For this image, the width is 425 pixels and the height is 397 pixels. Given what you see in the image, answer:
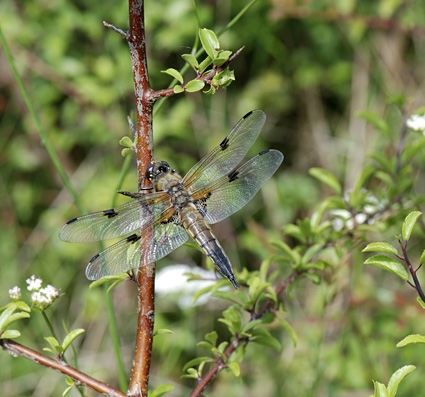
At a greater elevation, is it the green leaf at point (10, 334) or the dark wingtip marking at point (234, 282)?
the dark wingtip marking at point (234, 282)

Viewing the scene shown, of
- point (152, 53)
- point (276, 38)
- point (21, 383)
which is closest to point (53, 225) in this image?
point (21, 383)

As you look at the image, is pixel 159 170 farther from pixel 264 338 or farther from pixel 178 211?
pixel 264 338

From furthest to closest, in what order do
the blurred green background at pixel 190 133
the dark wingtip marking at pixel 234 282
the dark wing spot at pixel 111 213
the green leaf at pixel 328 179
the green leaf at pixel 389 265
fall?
the blurred green background at pixel 190 133 → the green leaf at pixel 328 179 → the dark wing spot at pixel 111 213 → the dark wingtip marking at pixel 234 282 → the green leaf at pixel 389 265

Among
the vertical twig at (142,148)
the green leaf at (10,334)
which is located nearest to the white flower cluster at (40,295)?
the green leaf at (10,334)

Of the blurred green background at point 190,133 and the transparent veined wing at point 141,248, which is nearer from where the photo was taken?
the transparent veined wing at point 141,248

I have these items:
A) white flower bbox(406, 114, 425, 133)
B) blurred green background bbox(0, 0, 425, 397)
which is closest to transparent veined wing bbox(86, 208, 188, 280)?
white flower bbox(406, 114, 425, 133)

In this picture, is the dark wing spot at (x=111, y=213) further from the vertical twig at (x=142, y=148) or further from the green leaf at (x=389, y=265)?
the green leaf at (x=389, y=265)

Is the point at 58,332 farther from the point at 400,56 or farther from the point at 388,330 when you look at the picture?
the point at 400,56
